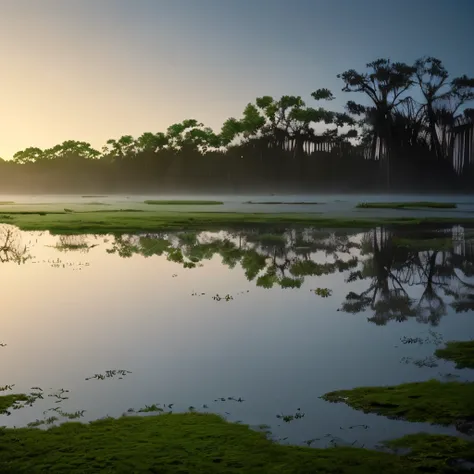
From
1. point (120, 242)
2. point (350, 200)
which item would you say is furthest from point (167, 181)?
point (120, 242)

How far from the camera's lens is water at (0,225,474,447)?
10.2 m

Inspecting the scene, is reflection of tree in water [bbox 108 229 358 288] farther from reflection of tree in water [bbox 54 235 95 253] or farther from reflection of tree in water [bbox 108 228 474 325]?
reflection of tree in water [bbox 54 235 95 253]

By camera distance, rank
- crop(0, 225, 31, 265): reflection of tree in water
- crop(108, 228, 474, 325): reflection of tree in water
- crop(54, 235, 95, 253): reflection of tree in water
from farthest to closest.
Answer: crop(54, 235, 95, 253): reflection of tree in water < crop(0, 225, 31, 265): reflection of tree in water < crop(108, 228, 474, 325): reflection of tree in water

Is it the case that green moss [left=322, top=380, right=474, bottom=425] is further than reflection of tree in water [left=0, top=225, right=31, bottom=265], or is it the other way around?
reflection of tree in water [left=0, top=225, right=31, bottom=265]

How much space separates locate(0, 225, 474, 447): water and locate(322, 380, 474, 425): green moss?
0.97 feet

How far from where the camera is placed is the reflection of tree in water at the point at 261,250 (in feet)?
90.0

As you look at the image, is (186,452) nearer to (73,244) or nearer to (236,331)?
(236,331)

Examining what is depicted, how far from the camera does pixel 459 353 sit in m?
13.1

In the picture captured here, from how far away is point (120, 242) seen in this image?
41.6 meters

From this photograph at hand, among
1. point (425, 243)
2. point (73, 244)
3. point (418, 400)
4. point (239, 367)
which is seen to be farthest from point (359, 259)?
point (418, 400)

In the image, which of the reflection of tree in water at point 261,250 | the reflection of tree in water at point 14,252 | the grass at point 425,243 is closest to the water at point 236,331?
the reflection of tree in water at point 261,250

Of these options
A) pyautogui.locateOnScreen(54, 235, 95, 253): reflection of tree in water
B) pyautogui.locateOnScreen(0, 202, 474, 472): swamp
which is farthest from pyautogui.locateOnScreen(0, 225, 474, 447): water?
pyautogui.locateOnScreen(54, 235, 95, 253): reflection of tree in water

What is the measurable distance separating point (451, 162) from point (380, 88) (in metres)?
18.5

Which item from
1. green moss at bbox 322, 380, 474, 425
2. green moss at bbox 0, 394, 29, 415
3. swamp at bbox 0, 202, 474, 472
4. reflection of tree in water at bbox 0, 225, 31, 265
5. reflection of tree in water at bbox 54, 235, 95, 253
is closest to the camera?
swamp at bbox 0, 202, 474, 472
